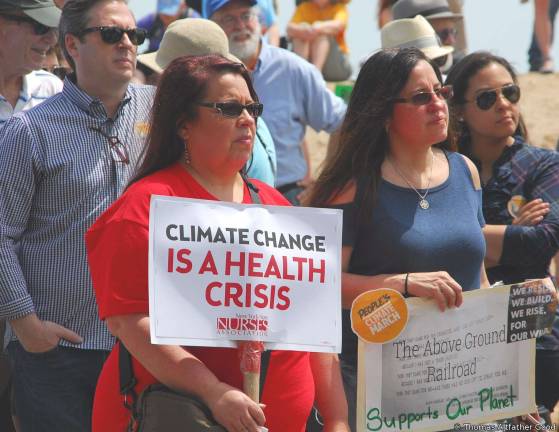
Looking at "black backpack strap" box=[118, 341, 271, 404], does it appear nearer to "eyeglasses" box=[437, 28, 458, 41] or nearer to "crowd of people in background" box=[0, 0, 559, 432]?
"crowd of people in background" box=[0, 0, 559, 432]

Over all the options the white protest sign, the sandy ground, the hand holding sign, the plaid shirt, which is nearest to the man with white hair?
the plaid shirt

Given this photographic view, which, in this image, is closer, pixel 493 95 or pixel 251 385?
pixel 251 385

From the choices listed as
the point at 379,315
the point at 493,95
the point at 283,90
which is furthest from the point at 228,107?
the point at 283,90

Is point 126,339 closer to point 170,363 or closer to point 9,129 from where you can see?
point 170,363

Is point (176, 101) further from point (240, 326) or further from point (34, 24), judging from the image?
point (34, 24)

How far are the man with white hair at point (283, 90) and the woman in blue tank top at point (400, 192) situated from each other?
246 cm

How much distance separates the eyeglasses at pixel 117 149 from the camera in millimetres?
4543

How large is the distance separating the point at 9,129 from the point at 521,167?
2.08 metres

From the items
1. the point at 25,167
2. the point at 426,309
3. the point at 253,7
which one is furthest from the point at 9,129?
the point at 253,7

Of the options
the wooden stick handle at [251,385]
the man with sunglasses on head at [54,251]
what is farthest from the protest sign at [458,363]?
the man with sunglasses on head at [54,251]

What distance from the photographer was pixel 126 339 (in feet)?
11.5

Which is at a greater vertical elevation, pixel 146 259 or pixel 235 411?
pixel 146 259

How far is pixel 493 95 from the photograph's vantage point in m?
5.25

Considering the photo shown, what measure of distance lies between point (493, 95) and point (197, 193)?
2.01 metres
